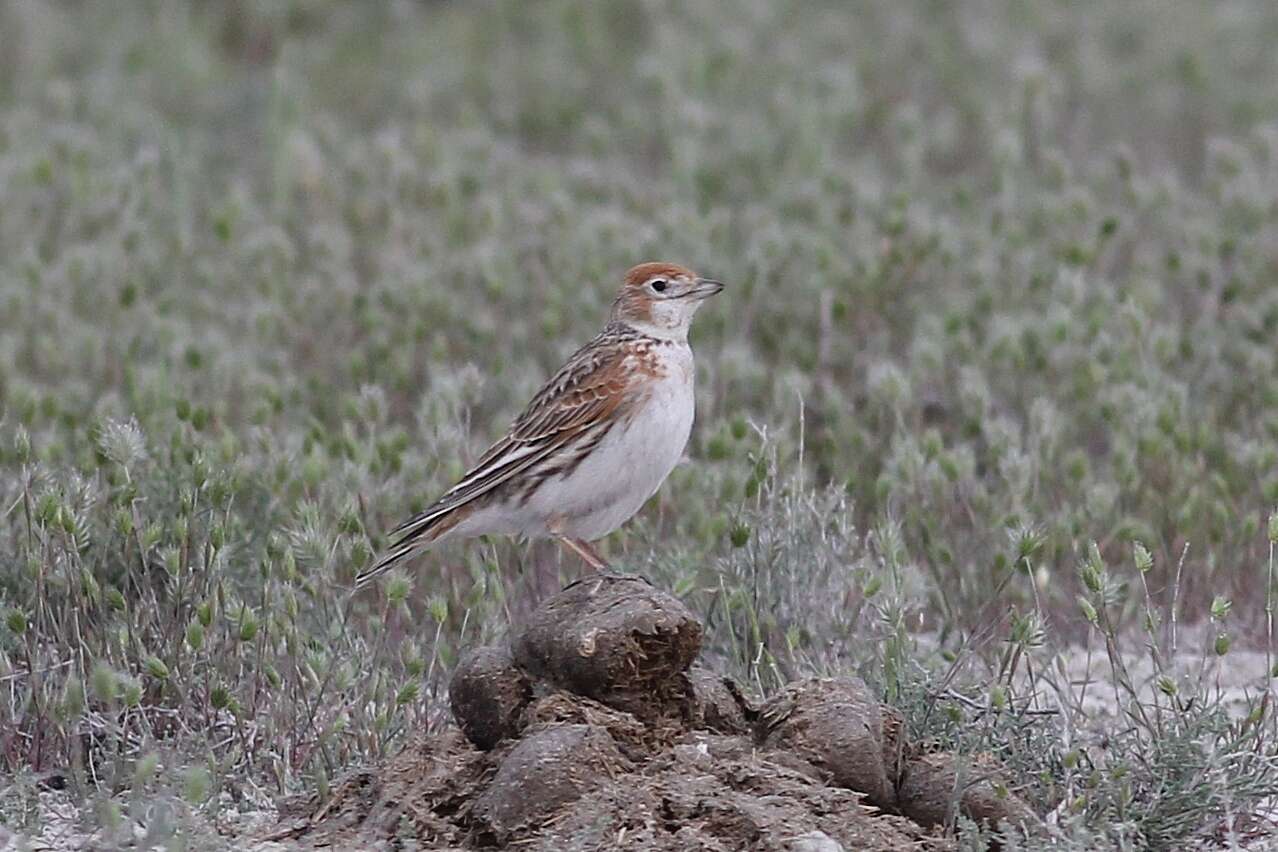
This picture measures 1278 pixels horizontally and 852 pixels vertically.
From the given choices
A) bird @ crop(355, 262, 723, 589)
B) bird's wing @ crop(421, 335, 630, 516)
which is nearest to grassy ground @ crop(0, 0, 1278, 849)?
bird @ crop(355, 262, 723, 589)

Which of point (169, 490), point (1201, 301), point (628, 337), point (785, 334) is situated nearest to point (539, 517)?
point (628, 337)

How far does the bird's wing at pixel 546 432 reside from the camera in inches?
274

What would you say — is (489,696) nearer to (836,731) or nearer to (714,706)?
(714,706)

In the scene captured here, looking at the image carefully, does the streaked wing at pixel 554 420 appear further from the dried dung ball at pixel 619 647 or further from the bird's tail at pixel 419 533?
the dried dung ball at pixel 619 647

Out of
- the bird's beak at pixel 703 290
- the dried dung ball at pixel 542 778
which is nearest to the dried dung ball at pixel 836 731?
the dried dung ball at pixel 542 778

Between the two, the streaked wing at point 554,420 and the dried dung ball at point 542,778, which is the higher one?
the streaked wing at point 554,420

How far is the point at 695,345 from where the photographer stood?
10750 millimetres

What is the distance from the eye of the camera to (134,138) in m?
14.4

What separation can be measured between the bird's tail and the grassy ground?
0.12 m

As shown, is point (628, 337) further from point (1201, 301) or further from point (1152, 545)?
point (1201, 301)

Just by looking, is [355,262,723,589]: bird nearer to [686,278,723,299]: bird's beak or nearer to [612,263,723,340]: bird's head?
[612,263,723,340]: bird's head

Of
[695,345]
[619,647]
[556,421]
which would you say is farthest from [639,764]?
[695,345]

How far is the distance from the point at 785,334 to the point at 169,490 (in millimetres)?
4150

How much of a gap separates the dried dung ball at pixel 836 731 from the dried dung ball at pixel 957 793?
0.20 feet
